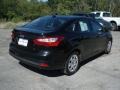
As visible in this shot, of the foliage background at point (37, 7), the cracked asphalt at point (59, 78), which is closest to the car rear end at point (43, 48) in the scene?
the cracked asphalt at point (59, 78)

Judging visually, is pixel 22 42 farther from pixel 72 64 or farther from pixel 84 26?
pixel 84 26

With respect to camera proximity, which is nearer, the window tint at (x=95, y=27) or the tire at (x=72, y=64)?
the tire at (x=72, y=64)

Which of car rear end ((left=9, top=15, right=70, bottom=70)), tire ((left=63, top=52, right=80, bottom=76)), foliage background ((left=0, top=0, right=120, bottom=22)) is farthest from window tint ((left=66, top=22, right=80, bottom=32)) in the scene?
foliage background ((left=0, top=0, right=120, bottom=22))

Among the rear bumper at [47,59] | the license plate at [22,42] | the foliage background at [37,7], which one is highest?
the license plate at [22,42]

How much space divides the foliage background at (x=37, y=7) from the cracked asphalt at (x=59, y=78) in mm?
19249

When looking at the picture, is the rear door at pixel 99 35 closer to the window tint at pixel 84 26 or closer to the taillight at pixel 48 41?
the window tint at pixel 84 26

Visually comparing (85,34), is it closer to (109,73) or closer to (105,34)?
(109,73)

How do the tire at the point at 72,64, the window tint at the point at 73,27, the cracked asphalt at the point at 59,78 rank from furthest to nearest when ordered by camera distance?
the window tint at the point at 73,27, the tire at the point at 72,64, the cracked asphalt at the point at 59,78

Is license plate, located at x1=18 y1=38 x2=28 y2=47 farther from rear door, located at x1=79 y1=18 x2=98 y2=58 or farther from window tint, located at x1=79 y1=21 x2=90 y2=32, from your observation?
window tint, located at x1=79 y1=21 x2=90 y2=32

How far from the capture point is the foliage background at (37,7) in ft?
95.2

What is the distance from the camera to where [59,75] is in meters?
6.31

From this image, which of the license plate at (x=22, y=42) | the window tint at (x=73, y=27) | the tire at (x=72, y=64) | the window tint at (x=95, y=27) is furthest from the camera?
the window tint at (x=95, y=27)

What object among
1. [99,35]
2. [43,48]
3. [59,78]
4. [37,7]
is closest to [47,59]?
[43,48]

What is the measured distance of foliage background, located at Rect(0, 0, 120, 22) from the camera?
1143 inches
